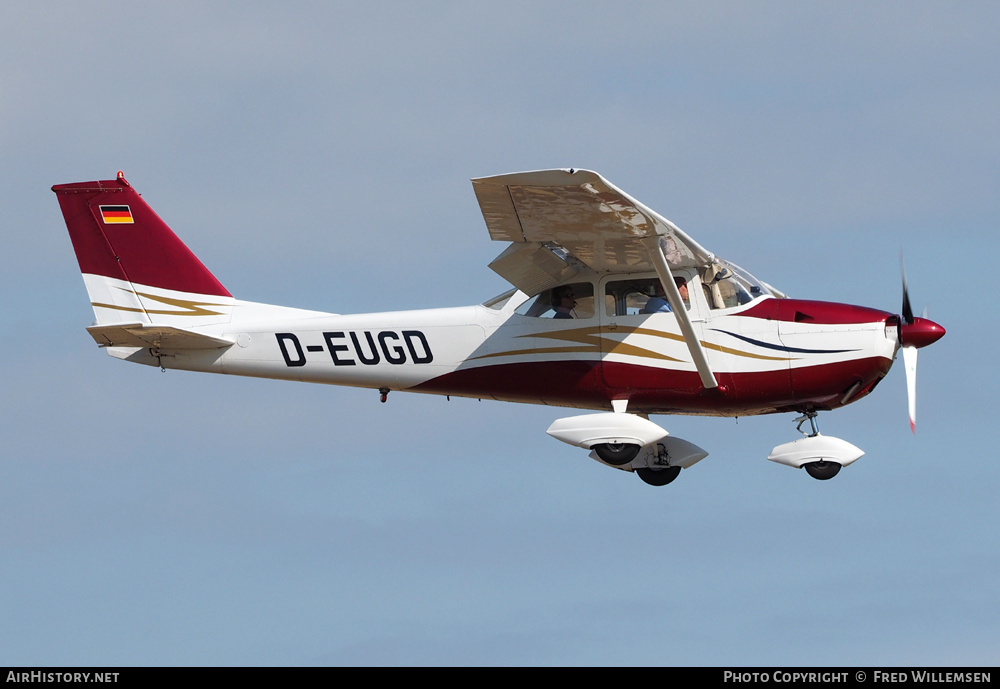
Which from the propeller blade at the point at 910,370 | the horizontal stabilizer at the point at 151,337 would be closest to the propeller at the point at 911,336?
the propeller blade at the point at 910,370

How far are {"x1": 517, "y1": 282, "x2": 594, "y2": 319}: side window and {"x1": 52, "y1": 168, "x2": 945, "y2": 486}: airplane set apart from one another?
16 millimetres

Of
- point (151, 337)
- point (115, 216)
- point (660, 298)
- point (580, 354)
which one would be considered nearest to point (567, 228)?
point (660, 298)

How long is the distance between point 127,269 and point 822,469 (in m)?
8.81

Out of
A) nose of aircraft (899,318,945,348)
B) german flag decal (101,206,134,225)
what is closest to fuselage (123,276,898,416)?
nose of aircraft (899,318,945,348)

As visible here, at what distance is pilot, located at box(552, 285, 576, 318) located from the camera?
18000mm

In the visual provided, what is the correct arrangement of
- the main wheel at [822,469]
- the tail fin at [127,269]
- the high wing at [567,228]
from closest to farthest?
1. the high wing at [567,228]
2. the main wheel at [822,469]
3. the tail fin at [127,269]

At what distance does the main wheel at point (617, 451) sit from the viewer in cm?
1748

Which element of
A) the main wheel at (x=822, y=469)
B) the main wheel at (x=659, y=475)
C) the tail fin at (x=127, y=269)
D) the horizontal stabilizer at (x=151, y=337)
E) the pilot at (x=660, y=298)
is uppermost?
the tail fin at (x=127, y=269)

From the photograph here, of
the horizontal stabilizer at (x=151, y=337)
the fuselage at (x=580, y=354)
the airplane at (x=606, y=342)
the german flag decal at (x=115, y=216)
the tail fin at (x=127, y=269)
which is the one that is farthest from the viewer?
the german flag decal at (x=115, y=216)

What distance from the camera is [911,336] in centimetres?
1742

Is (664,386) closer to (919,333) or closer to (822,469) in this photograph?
(822,469)

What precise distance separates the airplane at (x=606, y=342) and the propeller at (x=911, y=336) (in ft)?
0.06

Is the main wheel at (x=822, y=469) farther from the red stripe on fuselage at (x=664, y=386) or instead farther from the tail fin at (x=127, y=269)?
the tail fin at (x=127, y=269)
